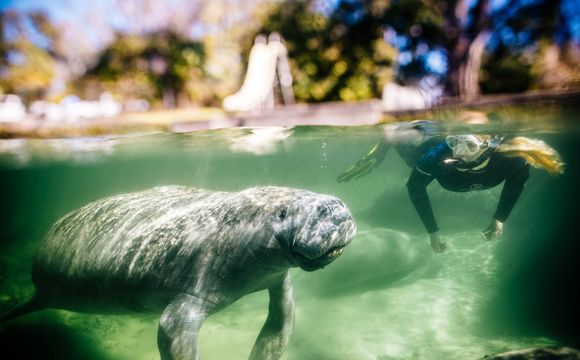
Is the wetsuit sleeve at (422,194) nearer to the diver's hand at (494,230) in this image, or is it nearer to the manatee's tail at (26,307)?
the diver's hand at (494,230)

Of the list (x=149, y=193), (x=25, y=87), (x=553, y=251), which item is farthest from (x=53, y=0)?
(x=553, y=251)

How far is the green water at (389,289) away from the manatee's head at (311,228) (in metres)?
2.91

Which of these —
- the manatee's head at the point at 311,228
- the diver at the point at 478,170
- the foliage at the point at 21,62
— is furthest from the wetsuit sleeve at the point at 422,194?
the foliage at the point at 21,62

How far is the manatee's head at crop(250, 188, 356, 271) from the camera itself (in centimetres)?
266

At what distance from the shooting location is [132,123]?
663cm

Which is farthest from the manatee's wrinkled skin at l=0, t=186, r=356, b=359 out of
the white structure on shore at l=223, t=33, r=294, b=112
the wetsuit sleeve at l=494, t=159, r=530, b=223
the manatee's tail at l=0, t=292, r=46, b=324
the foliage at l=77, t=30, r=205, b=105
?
the foliage at l=77, t=30, r=205, b=105

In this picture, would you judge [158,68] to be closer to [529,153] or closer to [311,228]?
[529,153]

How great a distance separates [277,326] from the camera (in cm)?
385

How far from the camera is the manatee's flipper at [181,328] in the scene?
2.95 meters

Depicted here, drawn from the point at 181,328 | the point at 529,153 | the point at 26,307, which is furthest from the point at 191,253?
the point at 529,153

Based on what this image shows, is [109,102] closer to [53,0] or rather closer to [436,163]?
[53,0]

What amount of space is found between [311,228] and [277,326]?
176 centimetres

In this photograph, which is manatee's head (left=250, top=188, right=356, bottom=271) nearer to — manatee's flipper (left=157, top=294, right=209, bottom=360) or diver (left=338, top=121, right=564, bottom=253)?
manatee's flipper (left=157, top=294, right=209, bottom=360)

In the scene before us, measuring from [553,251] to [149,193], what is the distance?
932cm
